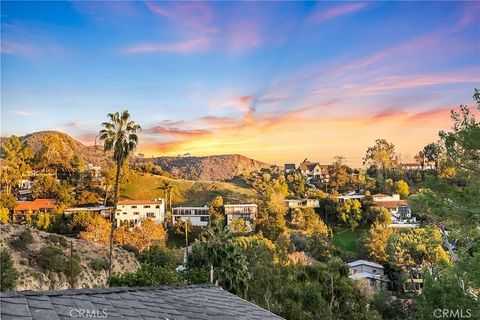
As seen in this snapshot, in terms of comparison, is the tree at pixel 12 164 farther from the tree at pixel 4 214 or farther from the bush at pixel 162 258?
the bush at pixel 162 258

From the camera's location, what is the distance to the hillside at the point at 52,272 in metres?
36.4

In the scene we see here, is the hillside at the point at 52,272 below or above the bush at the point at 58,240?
below

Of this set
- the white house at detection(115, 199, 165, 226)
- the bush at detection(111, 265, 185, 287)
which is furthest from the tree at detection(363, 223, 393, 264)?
the white house at detection(115, 199, 165, 226)

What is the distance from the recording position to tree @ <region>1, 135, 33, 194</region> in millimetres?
74875

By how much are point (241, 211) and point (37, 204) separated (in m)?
38.1

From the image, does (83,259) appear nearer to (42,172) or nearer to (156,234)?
(156,234)

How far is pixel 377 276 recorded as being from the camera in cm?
5253

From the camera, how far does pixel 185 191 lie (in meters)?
102

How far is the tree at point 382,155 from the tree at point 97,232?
78.3 m

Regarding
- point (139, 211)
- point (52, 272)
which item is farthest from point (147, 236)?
point (52, 272)

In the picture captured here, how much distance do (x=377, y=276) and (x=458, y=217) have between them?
4126 cm

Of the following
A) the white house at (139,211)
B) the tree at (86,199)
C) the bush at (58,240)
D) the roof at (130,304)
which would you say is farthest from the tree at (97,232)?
the roof at (130,304)

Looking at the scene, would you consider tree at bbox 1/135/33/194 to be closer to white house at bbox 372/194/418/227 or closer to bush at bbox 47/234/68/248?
bush at bbox 47/234/68/248

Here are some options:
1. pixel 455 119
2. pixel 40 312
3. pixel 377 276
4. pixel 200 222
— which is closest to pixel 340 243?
pixel 377 276
